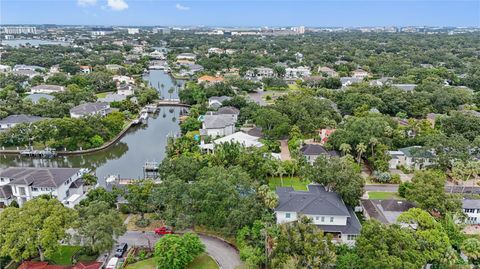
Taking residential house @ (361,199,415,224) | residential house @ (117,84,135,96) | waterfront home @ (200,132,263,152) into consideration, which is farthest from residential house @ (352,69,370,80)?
residential house @ (361,199,415,224)

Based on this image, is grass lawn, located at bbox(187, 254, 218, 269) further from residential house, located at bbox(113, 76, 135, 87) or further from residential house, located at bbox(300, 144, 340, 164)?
residential house, located at bbox(113, 76, 135, 87)

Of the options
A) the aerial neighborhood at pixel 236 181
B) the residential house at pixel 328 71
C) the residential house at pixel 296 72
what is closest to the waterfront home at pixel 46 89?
the aerial neighborhood at pixel 236 181

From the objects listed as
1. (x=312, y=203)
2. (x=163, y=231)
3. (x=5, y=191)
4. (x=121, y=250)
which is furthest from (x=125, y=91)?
(x=312, y=203)

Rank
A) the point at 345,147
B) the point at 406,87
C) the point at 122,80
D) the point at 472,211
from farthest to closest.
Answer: the point at 122,80 → the point at 406,87 → the point at 345,147 → the point at 472,211

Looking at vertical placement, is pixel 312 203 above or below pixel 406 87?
below

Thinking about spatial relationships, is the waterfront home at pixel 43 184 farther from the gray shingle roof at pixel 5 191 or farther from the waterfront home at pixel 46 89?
the waterfront home at pixel 46 89

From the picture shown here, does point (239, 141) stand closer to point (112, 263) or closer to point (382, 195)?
point (382, 195)

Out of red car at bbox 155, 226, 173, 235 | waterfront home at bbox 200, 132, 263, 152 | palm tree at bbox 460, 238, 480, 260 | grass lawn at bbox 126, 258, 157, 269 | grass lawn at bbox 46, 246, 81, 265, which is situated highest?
waterfront home at bbox 200, 132, 263, 152
